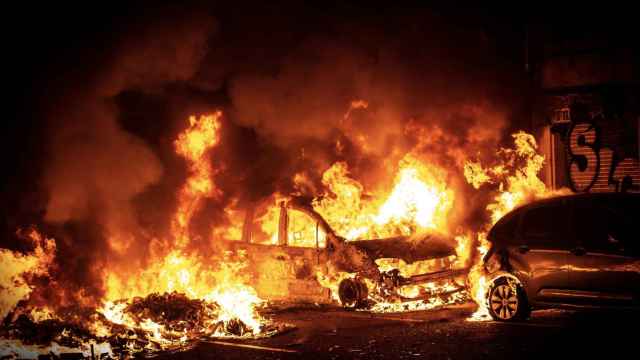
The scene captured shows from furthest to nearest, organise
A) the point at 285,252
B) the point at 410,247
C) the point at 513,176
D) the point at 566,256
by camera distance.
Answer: the point at 513,176 → the point at 285,252 → the point at 410,247 → the point at 566,256

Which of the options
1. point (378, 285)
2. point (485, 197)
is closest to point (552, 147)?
point (485, 197)

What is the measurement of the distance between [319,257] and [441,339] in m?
3.57

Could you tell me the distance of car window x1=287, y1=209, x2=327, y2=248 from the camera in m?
13.4

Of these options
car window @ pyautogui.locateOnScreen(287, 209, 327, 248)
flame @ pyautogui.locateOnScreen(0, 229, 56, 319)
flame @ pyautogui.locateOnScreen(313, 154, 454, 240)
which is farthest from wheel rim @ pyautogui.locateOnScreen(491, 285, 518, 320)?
flame @ pyautogui.locateOnScreen(0, 229, 56, 319)

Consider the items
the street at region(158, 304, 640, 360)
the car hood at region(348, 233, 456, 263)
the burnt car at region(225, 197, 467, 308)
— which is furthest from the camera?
the car hood at region(348, 233, 456, 263)

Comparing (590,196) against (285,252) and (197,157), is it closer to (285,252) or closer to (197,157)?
(285,252)

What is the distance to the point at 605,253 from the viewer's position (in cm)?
996

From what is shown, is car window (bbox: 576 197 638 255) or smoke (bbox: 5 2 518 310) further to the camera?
smoke (bbox: 5 2 518 310)

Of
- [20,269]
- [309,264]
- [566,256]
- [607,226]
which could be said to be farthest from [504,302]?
[20,269]

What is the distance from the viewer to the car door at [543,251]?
34.2 feet

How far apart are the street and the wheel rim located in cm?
20

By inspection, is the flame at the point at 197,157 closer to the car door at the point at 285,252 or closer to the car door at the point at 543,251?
the car door at the point at 285,252

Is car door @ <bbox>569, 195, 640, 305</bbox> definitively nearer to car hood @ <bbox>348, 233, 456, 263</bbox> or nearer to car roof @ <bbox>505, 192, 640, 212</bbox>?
car roof @ <bbox>505, 192, 640, 212</bbox>

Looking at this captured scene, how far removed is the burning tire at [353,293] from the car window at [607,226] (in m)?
3.68
